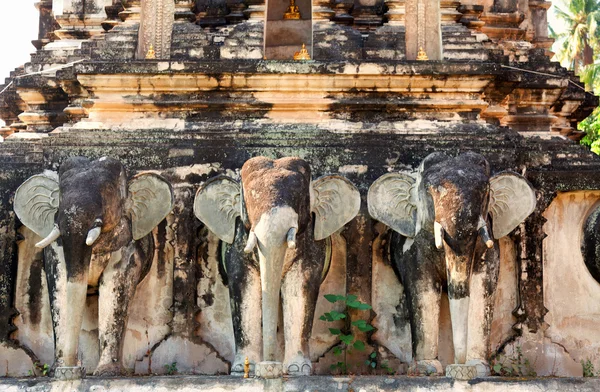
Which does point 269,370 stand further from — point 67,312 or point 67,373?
point 67,312

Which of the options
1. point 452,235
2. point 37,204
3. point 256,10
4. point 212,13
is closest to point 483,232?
point 452,235

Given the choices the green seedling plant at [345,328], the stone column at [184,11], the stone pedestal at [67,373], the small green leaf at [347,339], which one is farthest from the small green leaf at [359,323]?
the stone column at [184,11]

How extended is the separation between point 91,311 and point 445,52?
412 cm

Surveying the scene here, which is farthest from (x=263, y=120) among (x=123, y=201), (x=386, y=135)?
(x=123, y=201)

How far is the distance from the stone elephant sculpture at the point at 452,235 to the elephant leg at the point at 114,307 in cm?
199

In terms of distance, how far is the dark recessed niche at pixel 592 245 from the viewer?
31.8 ft

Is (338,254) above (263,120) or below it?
below

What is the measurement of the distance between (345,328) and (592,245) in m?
2.31

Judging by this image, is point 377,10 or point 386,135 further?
point 377,10

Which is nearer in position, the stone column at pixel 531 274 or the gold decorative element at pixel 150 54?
the stone column at pixel 531 274

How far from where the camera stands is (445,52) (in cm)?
1065

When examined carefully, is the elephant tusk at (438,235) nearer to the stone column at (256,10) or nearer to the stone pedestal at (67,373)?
the stone pedestal at (67,373)

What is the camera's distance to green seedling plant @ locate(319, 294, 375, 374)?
8.78 metres

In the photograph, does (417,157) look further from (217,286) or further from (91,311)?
(91,311)
